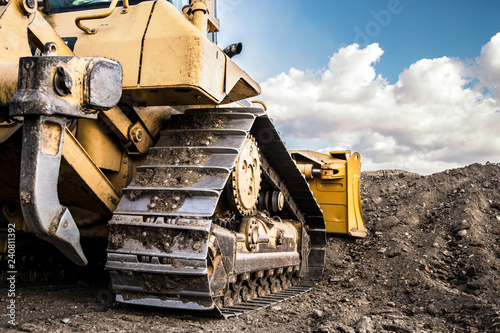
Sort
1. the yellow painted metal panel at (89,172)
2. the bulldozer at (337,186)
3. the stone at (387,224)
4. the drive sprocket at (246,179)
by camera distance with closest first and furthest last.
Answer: the yellow painted metal panel at (89,172) → the drive sprocket at (246,179) → the bulldozer at (337,186) → the stone at (387,224)

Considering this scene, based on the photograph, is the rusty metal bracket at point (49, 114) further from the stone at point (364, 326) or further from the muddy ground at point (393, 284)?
the stone at point (364, 326)

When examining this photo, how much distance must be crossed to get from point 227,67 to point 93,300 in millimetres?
1964

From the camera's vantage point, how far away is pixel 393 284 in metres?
5.51

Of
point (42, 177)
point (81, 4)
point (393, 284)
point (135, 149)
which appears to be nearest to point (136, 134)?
point (135, 149)

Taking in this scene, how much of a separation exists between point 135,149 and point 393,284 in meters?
3.35

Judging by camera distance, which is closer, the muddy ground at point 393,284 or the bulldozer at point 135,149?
the bulldozer at point 135,149

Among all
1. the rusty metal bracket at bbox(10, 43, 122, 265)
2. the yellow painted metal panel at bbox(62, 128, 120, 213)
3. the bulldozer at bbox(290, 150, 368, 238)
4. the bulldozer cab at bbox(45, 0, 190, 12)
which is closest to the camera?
the rusty metal bracket at bbox(10, 43, 122, 265)

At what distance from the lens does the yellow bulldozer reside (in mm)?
2369

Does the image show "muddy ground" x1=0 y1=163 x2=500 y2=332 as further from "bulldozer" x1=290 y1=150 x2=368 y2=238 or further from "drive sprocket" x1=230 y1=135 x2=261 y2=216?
"drive sprocket" x1=230 y1=135 x2=261 y2=216

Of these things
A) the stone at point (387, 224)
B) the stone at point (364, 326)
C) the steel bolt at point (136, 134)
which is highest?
the steel bolt at point (136, 134)

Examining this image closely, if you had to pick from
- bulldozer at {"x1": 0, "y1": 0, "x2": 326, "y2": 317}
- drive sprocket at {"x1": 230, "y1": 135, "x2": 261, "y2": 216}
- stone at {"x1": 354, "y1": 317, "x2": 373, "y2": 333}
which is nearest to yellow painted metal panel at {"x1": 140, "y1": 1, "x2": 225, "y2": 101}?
bulldozer at {"x1": 0, "y1": 0, "x2": 326, "y2": 317}

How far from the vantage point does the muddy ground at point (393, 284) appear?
3.22m

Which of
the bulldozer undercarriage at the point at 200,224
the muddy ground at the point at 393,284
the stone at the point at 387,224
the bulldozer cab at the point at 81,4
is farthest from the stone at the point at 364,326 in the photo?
the stone at the point at 387,224

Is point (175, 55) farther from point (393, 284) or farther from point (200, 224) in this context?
point (393, 284)
